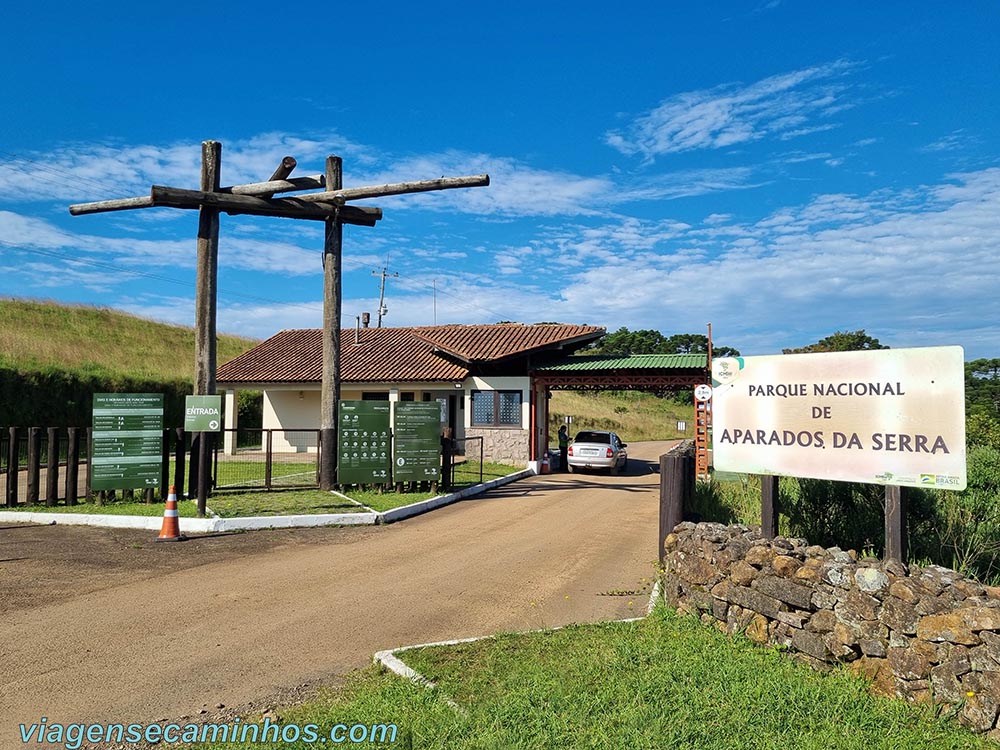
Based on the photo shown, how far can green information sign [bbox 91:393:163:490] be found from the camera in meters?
12.9

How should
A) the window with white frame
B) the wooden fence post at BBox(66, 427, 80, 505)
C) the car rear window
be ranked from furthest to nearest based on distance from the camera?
the window with white frame → the car rear window → the wooden fence post at BBox(66, 427, 80, 505)

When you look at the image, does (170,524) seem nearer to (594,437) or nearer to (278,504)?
(278,504)

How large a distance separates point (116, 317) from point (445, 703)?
160 feet

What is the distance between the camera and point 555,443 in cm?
3656

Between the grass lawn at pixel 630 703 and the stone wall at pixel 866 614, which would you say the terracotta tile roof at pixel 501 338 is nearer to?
the stone wall at pixel 866 614

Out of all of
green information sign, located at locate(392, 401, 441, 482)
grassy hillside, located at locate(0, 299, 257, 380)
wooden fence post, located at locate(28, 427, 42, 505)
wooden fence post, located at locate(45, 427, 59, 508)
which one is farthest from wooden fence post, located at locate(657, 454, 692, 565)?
grassy hillside, located at locate(0, 299, 257, 380)

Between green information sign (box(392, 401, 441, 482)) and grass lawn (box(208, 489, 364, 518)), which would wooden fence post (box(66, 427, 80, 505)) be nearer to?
grass lawn (box(208, 489, 364, 518))

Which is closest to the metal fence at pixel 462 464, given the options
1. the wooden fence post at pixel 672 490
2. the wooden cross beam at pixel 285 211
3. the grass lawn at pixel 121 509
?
the wooden cross beam at pixel 285 211

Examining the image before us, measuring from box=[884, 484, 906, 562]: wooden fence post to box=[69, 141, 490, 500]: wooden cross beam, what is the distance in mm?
10798

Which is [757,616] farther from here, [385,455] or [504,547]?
[385,455]

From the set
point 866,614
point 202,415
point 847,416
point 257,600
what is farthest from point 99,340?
point 866,614

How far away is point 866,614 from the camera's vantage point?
15.1 feet

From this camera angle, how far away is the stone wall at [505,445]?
24312mm

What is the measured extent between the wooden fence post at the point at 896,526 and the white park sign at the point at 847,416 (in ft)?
0.44
